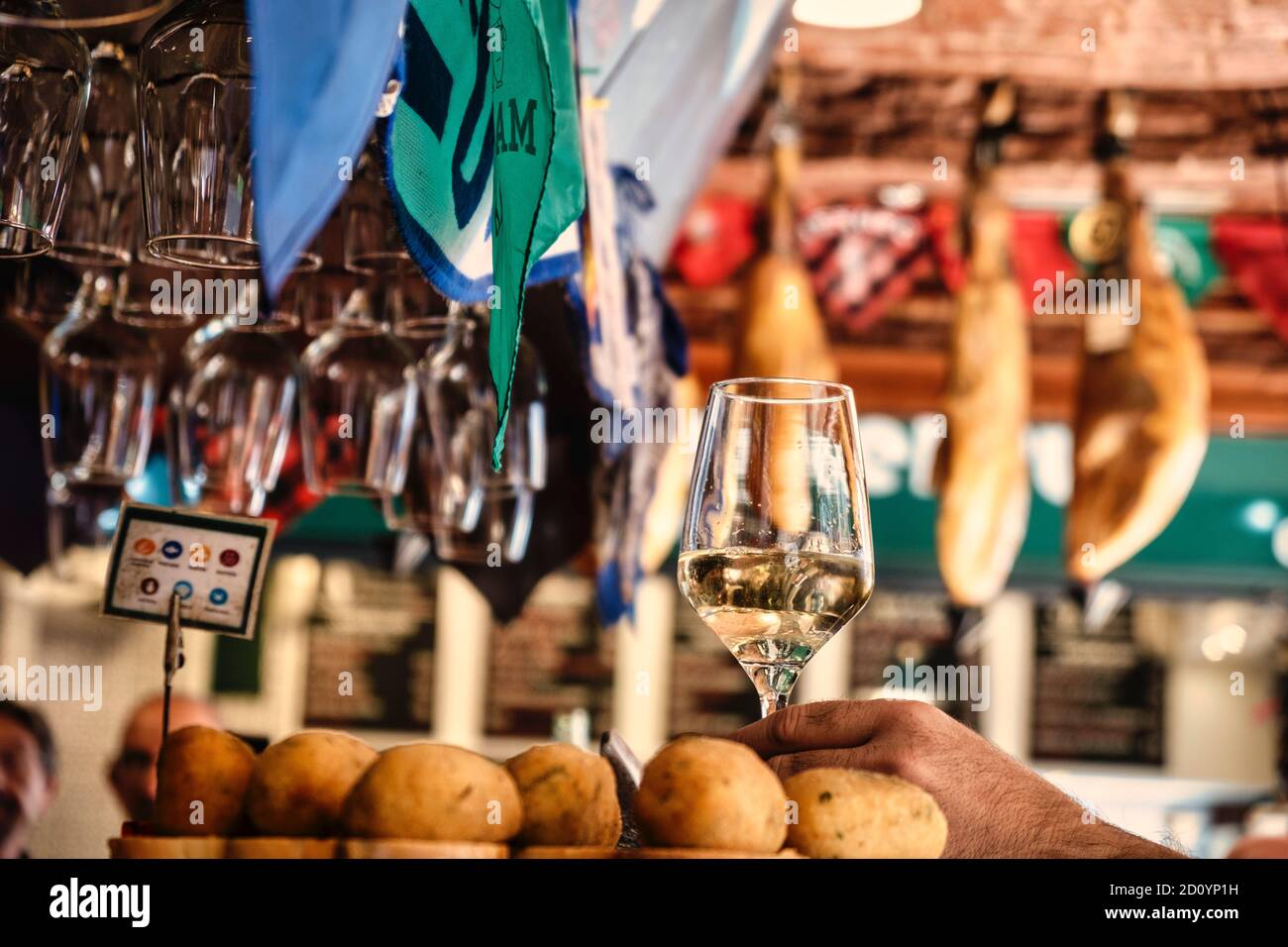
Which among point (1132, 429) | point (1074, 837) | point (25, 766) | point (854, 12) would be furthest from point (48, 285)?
point (25, 766)

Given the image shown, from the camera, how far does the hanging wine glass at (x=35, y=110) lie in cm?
101

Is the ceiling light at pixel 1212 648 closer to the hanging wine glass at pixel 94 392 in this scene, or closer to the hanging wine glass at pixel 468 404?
the hanging wine glass at pixel 468 404

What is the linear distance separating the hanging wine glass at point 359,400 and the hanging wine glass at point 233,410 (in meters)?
0.04

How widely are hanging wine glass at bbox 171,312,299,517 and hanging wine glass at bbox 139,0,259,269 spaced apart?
71cm

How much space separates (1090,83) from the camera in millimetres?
3490

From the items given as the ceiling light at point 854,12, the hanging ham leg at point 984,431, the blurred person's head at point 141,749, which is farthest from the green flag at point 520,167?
the blurred person's head at point 141,749

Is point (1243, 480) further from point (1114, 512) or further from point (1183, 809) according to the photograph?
point (1114, 512)

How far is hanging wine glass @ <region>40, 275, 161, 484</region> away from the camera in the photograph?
1839mm

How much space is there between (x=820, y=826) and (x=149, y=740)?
4.06 meters

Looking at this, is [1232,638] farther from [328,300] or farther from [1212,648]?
[328,300]

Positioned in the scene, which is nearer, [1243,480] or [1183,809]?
[1243,480]

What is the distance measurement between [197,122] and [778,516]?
0.52 meters

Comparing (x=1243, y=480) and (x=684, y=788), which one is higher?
(x=1243, y=480)
